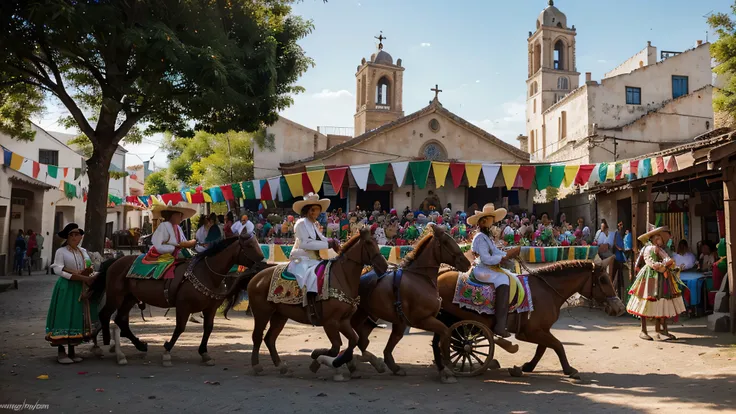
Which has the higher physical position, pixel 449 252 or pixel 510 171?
pixel 510 171

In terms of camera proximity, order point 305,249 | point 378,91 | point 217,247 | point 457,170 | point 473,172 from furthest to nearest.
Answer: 1. point 378,91
2. point 457,170
3. point 473,172
4. point 217,247
5. point 305,249

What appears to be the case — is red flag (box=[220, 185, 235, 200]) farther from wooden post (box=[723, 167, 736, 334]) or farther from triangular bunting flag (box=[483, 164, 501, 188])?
wooden post (box=[723, 167, 736, 334])

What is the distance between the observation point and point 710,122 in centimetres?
2911

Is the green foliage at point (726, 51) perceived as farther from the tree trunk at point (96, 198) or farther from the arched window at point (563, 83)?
the arched window at point (563, 83)

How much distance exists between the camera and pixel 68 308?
24.4 ft

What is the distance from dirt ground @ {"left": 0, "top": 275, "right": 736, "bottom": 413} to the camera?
562 centimetres

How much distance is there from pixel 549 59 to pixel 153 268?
43.9m

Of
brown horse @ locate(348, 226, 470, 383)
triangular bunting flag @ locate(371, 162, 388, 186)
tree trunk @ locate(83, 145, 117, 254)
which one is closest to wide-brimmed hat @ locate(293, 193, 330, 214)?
brown horse @ locate(348, 226, 470, 383)

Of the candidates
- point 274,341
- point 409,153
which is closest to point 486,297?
point 274,341

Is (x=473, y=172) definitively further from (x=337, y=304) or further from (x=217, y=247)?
(x=337, y=304)

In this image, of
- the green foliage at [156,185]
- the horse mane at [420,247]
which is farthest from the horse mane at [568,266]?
the green foliage at [156,185]

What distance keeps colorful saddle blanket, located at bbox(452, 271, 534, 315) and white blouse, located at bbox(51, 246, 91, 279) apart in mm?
5159

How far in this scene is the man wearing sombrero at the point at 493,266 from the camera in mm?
7094

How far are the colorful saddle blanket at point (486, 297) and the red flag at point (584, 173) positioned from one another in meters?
12.4
